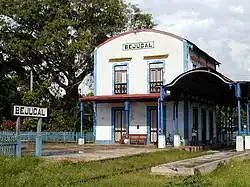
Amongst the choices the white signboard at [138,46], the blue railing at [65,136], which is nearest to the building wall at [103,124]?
the blue railing at [65,136]

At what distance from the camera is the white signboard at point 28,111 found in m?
15.1

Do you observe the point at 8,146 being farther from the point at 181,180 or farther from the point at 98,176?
the point at 181,180

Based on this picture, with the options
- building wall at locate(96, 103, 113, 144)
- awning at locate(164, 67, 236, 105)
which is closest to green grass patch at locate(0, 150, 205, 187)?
awning at locate(164, 67, 236, 105)

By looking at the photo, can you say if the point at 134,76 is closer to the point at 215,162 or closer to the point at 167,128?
the point at 167,128

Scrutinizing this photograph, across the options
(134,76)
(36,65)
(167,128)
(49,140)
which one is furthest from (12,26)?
(167,128)

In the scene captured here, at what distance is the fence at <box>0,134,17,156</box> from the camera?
47.9ft

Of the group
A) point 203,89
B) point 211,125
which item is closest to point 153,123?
point 203,89

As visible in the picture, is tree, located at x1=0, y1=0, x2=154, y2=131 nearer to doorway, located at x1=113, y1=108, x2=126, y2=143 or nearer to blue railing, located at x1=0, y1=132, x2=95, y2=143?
blue railing, located at x1=0, y1=132, x2=95, y2=143

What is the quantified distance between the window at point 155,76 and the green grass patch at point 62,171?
11919mm

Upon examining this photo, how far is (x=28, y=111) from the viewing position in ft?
51.3

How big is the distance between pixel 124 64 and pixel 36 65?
369 inches

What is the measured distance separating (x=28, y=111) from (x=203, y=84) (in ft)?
39.3

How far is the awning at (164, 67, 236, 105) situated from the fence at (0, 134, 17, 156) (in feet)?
30.1

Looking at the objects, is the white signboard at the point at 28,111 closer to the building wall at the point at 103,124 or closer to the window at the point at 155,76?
the window at the point at 155,76
